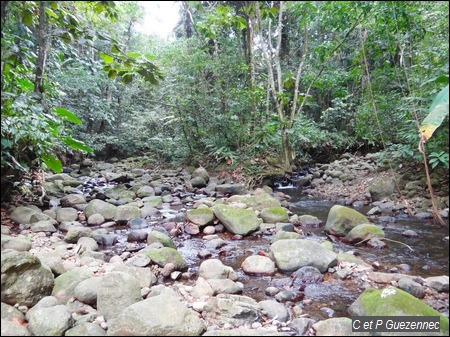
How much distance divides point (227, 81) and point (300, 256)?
732 centimetres

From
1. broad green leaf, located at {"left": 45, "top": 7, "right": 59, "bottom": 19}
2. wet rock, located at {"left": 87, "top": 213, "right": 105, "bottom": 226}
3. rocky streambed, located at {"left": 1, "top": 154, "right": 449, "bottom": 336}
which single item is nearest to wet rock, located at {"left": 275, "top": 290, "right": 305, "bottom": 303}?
rocky streambed, located at {"left": 1, "top": 154, "right": 449, "bottom": 336}

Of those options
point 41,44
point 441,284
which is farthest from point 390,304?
point 41,44

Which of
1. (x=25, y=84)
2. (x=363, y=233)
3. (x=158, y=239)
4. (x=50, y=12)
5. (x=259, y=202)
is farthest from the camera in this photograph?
(x=259, y=202)

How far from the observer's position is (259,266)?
12.5 feet

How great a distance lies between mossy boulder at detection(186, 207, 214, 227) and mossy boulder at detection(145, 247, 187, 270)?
1642 millimetres

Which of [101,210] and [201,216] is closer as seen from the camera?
[201,216]

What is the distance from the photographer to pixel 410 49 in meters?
3.83

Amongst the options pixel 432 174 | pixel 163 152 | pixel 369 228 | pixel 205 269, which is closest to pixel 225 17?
pixel 432 174

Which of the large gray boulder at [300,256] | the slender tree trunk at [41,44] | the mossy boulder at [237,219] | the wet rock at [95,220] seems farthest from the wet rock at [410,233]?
the slender tree trunk at [41,44]

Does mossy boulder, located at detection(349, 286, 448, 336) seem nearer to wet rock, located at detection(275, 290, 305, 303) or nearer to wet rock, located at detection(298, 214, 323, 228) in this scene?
wet rock, located at detection(275, 290, 305, 303)

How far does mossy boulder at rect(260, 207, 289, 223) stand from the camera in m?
5.85

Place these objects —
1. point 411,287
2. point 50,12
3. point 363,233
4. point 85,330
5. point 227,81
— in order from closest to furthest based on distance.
→ point 85,330
point 50,12
point 411,287
point 363,233
point 227,81

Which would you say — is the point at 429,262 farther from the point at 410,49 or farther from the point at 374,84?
the point at 374,84

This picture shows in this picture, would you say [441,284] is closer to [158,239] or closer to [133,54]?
[133,54]
